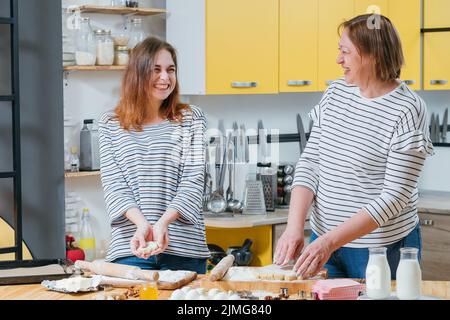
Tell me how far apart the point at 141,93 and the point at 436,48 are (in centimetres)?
218

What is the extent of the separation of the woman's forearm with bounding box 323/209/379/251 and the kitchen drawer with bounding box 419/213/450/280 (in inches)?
72.4

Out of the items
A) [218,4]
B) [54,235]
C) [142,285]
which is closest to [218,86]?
[218,4]

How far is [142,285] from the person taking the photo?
2.21 meters

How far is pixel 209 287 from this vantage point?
7.39ft

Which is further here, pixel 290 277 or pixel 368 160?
pixel 368 160

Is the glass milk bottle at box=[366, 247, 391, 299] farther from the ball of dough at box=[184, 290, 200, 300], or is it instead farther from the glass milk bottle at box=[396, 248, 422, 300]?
the ball of dough at box=[184, 290, 200, 300]

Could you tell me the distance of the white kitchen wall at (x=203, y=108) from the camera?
386cm

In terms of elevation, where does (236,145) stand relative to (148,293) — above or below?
above

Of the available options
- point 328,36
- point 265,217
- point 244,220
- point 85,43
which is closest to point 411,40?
point 328,36

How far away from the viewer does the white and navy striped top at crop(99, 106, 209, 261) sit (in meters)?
2.67

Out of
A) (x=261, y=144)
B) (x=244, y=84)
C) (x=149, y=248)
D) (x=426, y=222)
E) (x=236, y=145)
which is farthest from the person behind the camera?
(x=261, y=144)

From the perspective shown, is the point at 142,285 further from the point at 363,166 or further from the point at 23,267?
the point at 363,166

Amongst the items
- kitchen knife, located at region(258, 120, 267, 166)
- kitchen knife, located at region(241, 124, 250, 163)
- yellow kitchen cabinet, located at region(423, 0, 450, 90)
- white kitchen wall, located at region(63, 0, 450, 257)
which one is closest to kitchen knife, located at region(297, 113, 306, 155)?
white kitchen wall, located at region(63, 0, 450, 257)

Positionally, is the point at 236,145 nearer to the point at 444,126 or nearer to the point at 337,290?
the point at 444,126
